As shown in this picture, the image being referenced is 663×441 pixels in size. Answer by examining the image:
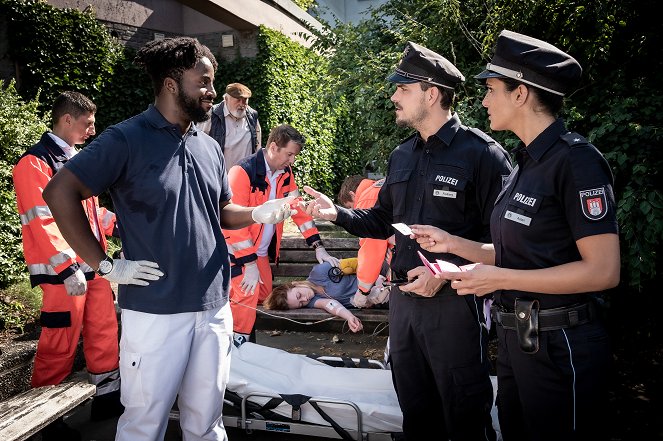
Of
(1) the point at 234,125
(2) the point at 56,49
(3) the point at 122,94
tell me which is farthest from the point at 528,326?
(3) the point at 122,94

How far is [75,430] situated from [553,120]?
3.56 metres

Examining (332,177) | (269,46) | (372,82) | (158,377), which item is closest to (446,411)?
(158,377)

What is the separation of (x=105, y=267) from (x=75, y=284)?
4.64ft

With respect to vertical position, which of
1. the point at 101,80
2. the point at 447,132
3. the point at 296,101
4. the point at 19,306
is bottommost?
the point at 19,306

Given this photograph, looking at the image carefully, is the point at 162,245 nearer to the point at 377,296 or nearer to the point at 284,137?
the point at 284,137

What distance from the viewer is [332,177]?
13844 millimetres

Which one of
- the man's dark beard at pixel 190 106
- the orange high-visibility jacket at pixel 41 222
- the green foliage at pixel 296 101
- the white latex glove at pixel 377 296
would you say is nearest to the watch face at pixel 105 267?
the man's dark beard at pixel 190 106

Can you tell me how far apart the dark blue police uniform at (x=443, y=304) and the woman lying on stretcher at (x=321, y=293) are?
7.83ft

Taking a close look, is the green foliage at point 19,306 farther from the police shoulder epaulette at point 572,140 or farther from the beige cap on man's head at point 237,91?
the police shoulder epaulette at point 572,140

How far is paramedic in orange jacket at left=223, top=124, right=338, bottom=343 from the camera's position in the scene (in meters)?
4.66

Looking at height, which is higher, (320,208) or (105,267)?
(320,208)

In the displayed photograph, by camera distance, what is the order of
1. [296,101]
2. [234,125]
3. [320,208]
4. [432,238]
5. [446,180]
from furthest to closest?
[296,101] → [234,125] → [320,208] → [446,180] → [432,238]

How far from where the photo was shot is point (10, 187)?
5.64 metres

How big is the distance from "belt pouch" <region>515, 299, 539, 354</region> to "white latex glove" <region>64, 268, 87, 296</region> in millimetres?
2847
